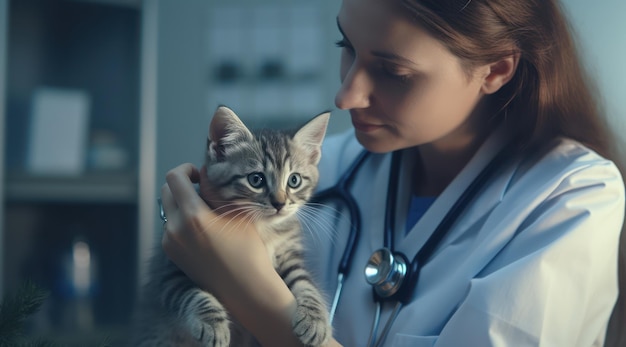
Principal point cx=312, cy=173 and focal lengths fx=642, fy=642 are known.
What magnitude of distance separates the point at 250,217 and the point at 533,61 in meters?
0.62

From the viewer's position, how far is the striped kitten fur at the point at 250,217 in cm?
104

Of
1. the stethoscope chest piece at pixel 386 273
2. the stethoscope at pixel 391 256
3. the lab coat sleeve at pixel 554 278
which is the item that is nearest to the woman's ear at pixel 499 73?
the stethoscope at pixel 391 256

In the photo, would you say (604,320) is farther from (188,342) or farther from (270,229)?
(188,342)

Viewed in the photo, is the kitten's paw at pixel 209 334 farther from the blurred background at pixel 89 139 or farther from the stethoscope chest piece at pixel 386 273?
the blurred background at pixel 89 139

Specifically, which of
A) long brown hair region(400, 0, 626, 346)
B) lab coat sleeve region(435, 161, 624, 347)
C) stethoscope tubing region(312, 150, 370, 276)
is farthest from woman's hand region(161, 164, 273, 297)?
long brown hair region(400, 0, 626, 346)

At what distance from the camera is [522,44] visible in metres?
1.24

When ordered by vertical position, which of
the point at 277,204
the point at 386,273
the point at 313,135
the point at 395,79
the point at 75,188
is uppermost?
the point at 395,79

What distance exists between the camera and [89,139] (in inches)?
95.3

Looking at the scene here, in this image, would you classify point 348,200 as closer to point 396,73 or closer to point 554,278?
point 396,73

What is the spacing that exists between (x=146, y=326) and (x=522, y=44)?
89 cm

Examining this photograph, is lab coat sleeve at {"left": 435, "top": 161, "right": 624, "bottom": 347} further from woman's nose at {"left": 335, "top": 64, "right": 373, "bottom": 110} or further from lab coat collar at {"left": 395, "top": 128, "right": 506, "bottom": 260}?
woman's nose at {"left": 335, "top": 64, "right": 373, "bottom": 110}

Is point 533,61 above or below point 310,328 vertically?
above

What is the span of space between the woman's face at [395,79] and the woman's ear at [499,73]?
29 mm

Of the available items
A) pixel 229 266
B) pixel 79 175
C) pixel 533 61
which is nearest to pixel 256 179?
pixel 229 266
